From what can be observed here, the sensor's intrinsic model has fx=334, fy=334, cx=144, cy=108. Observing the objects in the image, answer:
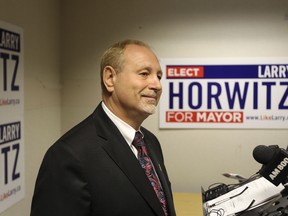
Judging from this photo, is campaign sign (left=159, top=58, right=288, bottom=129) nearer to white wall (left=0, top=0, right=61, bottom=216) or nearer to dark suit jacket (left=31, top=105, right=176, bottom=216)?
white wall (left=0, top=0, right=61, bottom=216)

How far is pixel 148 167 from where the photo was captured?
1279 mm

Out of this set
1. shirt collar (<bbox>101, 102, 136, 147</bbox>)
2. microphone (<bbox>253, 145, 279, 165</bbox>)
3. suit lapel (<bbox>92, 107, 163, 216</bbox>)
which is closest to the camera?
suit lapel (<bbox>92, 107, 163, 216</bbox>)

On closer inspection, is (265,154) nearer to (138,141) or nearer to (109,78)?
(138,141)

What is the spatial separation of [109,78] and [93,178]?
373 millimetres

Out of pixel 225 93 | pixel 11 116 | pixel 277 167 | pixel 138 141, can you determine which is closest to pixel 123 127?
pixel 138 141

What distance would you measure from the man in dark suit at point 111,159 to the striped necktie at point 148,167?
0.01 m

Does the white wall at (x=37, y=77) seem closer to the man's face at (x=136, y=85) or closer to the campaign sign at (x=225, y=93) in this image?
the campaign sign at (x=225, y=93)

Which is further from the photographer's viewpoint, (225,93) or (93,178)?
(225,93)

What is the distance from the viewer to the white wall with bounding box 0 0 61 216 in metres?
2.02

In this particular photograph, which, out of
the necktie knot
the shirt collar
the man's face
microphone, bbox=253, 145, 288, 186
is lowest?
microphone, bbox=253, 145, 288, 186

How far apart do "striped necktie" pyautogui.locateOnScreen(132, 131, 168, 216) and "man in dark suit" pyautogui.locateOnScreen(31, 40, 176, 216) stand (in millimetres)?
14

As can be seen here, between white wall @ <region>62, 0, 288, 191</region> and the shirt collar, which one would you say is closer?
the shirt collar

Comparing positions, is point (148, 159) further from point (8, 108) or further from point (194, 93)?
point (194, 93)

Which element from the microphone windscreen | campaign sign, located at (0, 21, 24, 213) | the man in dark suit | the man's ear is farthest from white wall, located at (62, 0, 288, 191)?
the man's ear
